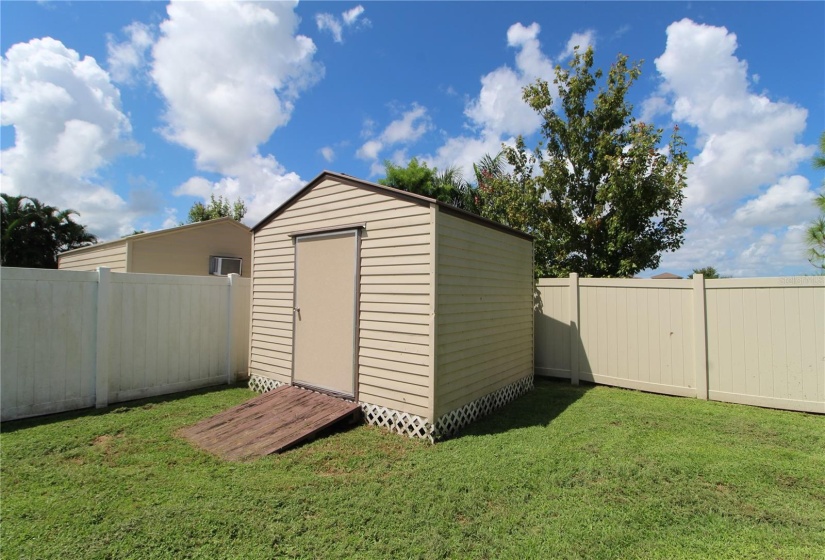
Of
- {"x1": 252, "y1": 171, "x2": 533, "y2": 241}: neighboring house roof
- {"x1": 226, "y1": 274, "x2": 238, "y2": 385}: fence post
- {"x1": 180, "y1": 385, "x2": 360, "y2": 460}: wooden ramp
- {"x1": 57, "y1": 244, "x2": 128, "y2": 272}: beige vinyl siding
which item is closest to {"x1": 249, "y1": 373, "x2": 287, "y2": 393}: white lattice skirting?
{"x1": 180, "y1": 385, "x2": 360, "y2": 460}: wooden ramp

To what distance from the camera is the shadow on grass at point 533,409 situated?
15.3 ft

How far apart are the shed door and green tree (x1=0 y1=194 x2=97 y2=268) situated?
1928 centimetres

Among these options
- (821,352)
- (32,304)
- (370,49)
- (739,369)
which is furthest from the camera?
(370,49)

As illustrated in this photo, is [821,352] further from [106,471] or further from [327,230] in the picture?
[106,471]

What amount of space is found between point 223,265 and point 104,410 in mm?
7105

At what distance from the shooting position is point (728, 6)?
6.46 metres

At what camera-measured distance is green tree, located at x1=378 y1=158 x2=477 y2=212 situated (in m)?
15.3

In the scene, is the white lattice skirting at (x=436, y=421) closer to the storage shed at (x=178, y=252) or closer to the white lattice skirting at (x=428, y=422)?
the white lattice skirting at (x=428, y=422)

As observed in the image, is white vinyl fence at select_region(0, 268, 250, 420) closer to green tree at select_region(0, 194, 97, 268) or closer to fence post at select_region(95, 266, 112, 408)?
fence post at select_region(95, 266, 112, 408)

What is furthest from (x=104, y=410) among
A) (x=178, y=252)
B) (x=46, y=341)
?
(x=178, y=252)

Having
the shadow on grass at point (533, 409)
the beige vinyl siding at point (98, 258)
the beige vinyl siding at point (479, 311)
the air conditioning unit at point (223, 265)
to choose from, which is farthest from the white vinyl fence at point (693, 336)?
the beige vinyl siding at point (98, 258)

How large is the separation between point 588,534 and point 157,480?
3531 mm

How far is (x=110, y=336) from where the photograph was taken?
211 inches

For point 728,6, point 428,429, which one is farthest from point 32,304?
point 728,6
